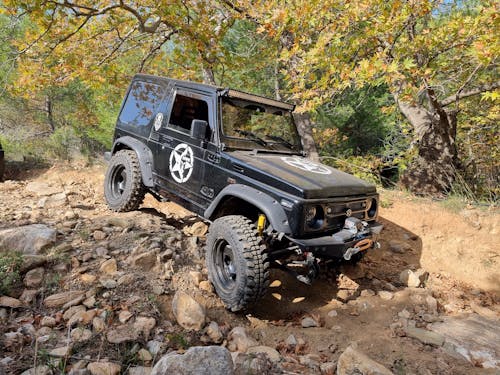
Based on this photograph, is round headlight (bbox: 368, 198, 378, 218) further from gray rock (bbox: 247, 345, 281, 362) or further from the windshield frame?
gray rock (bbox: 247, 345, 281, 362)

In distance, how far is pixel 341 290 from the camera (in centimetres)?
383

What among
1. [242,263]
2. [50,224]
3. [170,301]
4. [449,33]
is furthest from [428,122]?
[50,224]

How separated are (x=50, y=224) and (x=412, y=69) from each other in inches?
204

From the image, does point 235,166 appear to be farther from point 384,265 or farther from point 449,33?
point 449,33

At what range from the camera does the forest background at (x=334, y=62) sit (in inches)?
184

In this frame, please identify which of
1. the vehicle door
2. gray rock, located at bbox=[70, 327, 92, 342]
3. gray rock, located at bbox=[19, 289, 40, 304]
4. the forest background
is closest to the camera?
gray rock, located at bbox=[70, 327, 92, 342]

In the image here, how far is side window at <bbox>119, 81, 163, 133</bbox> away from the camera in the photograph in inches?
171

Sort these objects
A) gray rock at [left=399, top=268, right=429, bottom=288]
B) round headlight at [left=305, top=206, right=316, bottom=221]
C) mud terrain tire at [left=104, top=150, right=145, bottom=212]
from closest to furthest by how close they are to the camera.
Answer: round headlight at [left=305, top=206, right=316, bottom=221] < gray rock at [left=399, top=268, right=429, bottom=288] < mud terrain tire at [left=104, top=150, right=145, bottom=212]

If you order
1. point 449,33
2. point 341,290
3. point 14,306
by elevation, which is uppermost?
point 449,33

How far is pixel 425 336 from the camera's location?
2.76m

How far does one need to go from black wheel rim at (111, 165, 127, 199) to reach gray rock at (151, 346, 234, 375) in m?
3.32

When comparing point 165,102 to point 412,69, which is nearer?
point 165,102

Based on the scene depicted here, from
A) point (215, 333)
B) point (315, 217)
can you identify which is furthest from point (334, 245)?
point (215, 333)

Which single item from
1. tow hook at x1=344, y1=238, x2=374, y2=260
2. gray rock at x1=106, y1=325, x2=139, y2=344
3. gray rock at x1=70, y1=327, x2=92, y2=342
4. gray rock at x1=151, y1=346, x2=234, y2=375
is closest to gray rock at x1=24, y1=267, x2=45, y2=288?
gray rock at x1=70, y1=327, x2=92, y2=342
